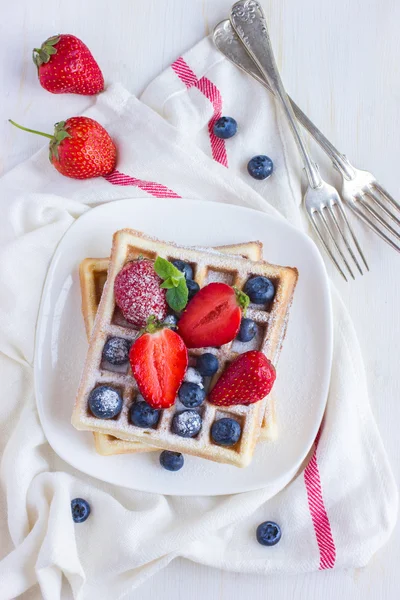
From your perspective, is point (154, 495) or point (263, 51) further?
point (263, 51)

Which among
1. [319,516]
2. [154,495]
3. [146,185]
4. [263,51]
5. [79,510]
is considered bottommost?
[79,510]

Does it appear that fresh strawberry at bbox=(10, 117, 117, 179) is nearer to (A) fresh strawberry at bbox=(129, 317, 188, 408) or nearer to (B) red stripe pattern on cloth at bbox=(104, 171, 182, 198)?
(B) red stripe pattern on cloth at bbox=(104, 171, 182, 198)

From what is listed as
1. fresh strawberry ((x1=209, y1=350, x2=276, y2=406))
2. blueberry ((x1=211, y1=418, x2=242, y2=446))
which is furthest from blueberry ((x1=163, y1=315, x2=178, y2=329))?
blueberry ((x1=211, y1=418, x2=242, y2=446))

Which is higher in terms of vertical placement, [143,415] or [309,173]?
[309,173]

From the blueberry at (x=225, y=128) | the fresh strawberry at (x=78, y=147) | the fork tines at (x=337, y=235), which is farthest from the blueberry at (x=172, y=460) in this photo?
the blueberry at (x=225, y=128)

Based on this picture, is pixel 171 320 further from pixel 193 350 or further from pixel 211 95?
pixel 211 95

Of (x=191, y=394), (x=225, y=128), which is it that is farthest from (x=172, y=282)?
(x=225, y=128)

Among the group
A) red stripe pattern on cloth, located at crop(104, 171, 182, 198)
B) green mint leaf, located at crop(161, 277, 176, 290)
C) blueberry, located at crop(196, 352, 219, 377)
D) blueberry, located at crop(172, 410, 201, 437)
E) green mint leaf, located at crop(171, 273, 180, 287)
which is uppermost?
green mint leaf, located at crop(171, 273, 180, 287)

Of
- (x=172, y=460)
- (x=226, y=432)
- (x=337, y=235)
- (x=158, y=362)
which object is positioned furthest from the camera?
(x=337, y=235)

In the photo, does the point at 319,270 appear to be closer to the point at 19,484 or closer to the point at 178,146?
the point at 178,146
